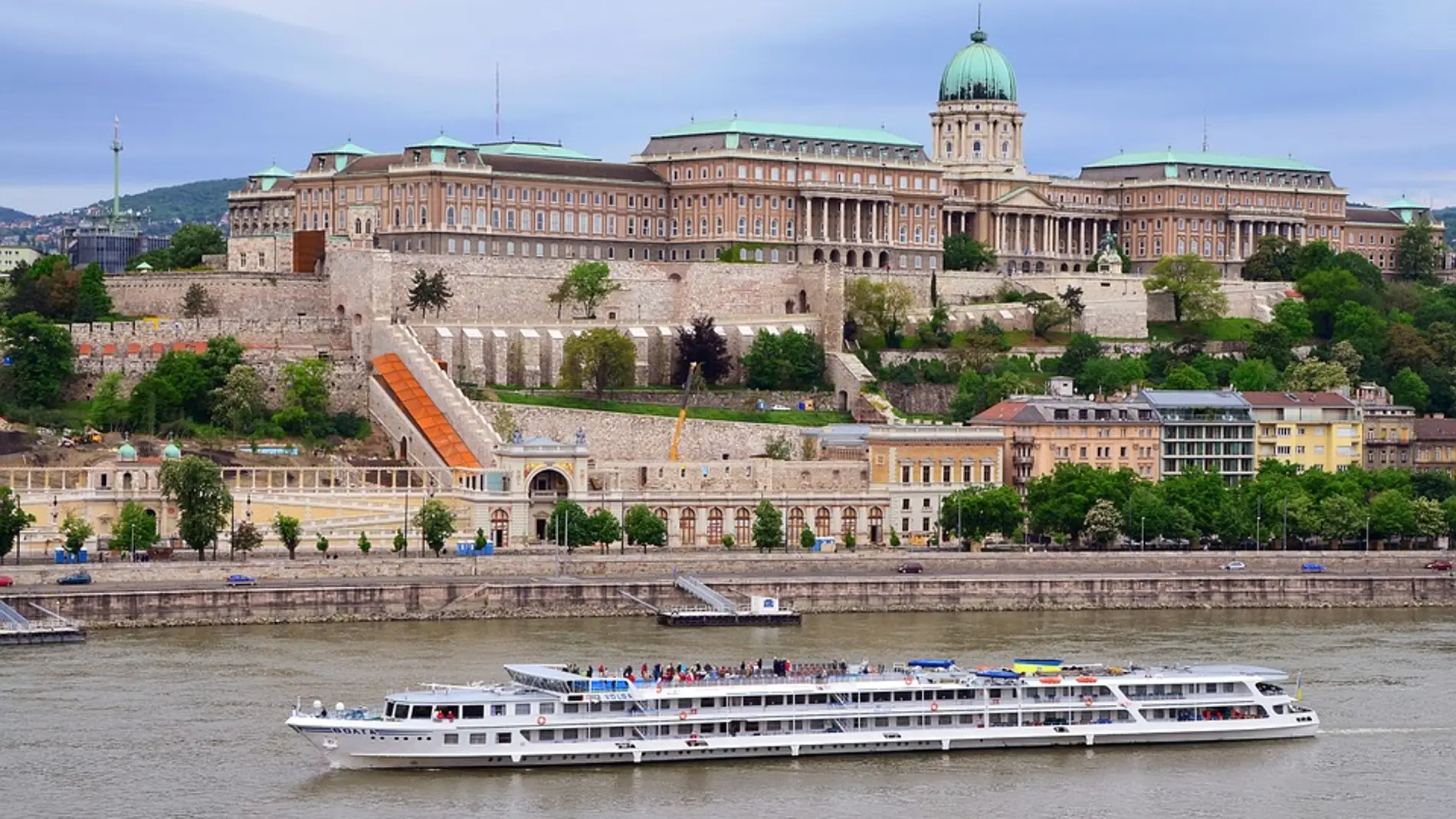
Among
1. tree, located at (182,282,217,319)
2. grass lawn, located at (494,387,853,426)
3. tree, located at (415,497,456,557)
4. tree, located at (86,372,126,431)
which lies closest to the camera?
tree, located at (415,497,456,557)

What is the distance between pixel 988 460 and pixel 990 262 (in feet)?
125

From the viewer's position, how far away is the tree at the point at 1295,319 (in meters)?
133

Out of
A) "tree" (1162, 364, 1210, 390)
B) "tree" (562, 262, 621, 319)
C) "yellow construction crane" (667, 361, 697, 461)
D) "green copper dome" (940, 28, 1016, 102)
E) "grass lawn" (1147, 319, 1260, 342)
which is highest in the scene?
"green copper dome" (940, 28, 1016, 102)

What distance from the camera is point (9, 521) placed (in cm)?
8794

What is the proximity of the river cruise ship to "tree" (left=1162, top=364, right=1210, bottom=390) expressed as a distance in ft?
163

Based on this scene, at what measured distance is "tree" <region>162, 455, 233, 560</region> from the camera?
3565 inches

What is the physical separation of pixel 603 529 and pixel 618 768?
31999mm

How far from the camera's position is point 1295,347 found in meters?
132

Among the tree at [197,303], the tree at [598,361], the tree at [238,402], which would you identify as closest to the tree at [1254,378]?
the tree at [598,361]

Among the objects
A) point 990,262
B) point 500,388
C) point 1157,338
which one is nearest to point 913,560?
point 500,388

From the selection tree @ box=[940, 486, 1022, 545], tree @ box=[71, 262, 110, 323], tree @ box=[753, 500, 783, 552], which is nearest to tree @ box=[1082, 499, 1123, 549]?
tree @ box=[940, 486, 1022, 545]

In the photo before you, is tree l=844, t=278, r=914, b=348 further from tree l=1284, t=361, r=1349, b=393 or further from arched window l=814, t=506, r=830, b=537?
arched window l=814, t=506, r=830, b=537

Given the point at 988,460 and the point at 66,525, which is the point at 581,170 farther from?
the point at 66,525

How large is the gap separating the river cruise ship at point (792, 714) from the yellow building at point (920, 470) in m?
34.1
